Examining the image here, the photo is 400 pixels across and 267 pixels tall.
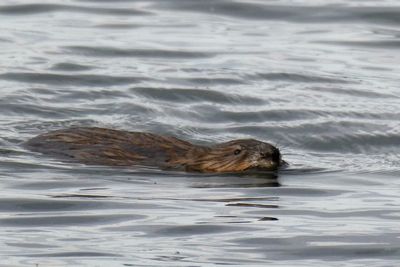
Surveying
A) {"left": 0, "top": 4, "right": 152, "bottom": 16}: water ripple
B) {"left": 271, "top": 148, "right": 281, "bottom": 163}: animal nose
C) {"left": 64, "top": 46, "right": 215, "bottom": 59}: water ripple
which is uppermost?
{"left": 271, "top": 148, "right": 281, "bottom": 163}: animal nose

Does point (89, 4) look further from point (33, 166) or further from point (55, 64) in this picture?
point (33, 166)

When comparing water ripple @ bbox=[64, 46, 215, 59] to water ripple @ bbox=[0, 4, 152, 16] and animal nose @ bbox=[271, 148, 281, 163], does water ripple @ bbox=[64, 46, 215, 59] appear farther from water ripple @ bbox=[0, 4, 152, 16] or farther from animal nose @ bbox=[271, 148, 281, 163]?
animal nose @ bbox=[271, 148, 281, 163]

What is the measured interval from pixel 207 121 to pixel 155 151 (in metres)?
2.56

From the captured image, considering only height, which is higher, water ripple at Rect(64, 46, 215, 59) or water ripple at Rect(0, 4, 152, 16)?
water ripple at Rect(0, 4, 152, 16)

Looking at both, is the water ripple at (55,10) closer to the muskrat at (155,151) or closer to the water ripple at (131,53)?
the water ripple at (131,53)

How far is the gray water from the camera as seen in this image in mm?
11398

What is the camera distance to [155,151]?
15164mm

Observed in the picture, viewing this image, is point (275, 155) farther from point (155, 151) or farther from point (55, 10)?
point (55, 10)

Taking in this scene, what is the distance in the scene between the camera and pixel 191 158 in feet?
49.5

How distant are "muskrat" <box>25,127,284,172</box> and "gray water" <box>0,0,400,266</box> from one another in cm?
24

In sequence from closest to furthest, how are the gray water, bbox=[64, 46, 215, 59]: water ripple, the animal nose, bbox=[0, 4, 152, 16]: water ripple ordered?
the gray water → the animal nose → bbox=[64, 46, 215, 59]: water ripple → bbox=[0, 4, 152, 16]: water ripple

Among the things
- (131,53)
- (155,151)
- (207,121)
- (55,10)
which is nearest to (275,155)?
(155,151)

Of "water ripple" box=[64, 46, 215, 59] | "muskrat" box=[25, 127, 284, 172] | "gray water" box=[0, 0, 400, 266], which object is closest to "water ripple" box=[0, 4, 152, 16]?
"gray water" box=[0, 0, 400, 266]

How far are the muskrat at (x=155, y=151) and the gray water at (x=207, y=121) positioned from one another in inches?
9.3
